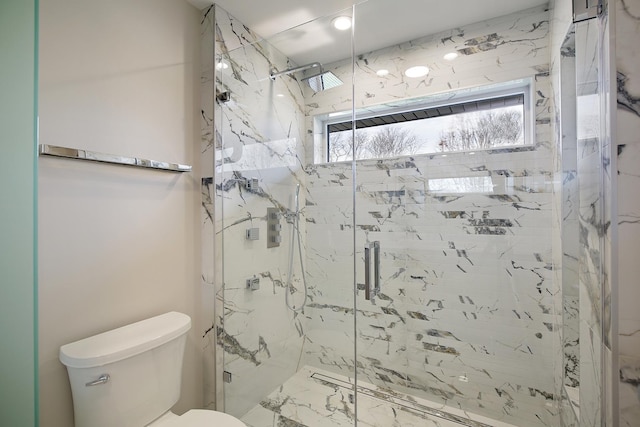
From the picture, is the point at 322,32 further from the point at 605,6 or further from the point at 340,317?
the point at 340,317

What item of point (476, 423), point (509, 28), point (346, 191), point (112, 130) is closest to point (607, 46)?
point (509, 28)

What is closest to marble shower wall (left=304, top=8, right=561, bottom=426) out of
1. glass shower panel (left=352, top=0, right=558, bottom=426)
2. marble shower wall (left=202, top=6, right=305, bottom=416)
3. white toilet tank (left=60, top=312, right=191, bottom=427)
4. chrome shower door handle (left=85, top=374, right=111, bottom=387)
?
glass shower panel (left=352, top=0, right=558, bottom=426)

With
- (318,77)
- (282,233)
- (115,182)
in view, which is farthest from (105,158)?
(318,77)

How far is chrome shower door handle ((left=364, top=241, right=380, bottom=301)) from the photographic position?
6.39 feet

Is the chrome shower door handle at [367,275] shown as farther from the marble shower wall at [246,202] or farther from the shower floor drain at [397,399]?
the shower floor drain at [397,399]

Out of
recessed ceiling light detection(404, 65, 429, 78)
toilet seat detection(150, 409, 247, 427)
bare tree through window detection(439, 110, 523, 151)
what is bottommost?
toilet seat detection(150, 409, 247, 427)

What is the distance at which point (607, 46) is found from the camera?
0.88m

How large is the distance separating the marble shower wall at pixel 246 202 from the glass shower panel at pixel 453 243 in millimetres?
549

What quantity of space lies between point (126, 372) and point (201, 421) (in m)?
0.39

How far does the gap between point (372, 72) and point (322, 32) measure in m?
0.54

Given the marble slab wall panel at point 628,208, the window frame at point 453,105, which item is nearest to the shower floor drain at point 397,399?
the marble slab wall panel at point 628,208

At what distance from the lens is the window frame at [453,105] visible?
1.83 meters

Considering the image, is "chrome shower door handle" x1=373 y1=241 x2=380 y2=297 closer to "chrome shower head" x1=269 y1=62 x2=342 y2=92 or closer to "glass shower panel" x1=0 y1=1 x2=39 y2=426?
"chrome shower head" x1=269 y1=62 x2=342 y2=92

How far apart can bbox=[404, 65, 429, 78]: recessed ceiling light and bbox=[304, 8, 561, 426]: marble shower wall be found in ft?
0.15
